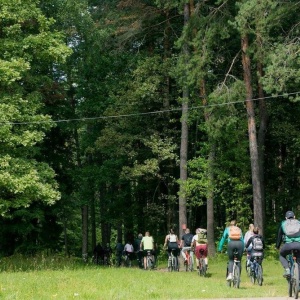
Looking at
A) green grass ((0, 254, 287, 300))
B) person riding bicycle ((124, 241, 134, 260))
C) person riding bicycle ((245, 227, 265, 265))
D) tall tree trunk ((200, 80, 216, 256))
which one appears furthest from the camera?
person riding bicycle ((124, 241, 134, 260))

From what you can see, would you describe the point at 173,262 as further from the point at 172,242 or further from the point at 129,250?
the point at 129,250

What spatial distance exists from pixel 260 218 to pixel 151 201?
51.0 feet

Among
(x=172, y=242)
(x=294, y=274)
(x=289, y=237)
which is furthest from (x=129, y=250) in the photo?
(x=294, y=274)

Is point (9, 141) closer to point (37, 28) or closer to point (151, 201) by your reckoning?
point (37, 28)

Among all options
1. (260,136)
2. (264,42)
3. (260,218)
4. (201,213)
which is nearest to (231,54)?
(260,136)

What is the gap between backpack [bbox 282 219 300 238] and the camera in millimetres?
12898

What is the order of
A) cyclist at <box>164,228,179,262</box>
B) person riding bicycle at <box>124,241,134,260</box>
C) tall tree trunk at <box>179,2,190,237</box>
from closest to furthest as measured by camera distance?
cyclist at <box>164,228,179,262</box>, tall tree trunk at <box>179,2,190,237</box>, person riding bicycle at <box>124,241,134,260</box>

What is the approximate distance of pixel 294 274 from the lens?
12758 mm

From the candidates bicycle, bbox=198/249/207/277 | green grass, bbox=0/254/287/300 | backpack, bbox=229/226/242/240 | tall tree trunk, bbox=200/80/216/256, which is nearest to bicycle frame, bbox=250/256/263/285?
green grass, bbox=0/254/287/300

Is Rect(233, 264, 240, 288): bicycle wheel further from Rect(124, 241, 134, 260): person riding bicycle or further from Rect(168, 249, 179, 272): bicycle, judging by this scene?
Rect(124, 241, 134, 260): person riding bicycle

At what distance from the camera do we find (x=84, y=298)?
12.2 metres

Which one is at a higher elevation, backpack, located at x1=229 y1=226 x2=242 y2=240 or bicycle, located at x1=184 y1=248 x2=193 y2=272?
backpack, located at x1=229 y1=226 x2=242 y2=240

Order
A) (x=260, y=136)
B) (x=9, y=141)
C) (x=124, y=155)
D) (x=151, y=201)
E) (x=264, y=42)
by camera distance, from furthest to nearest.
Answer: (x=151, y=201), (x=124, y=155), (x=260, y=136), (x=264, y=42), (x=9, y=141)

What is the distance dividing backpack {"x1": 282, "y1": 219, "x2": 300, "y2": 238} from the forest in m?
11.6
